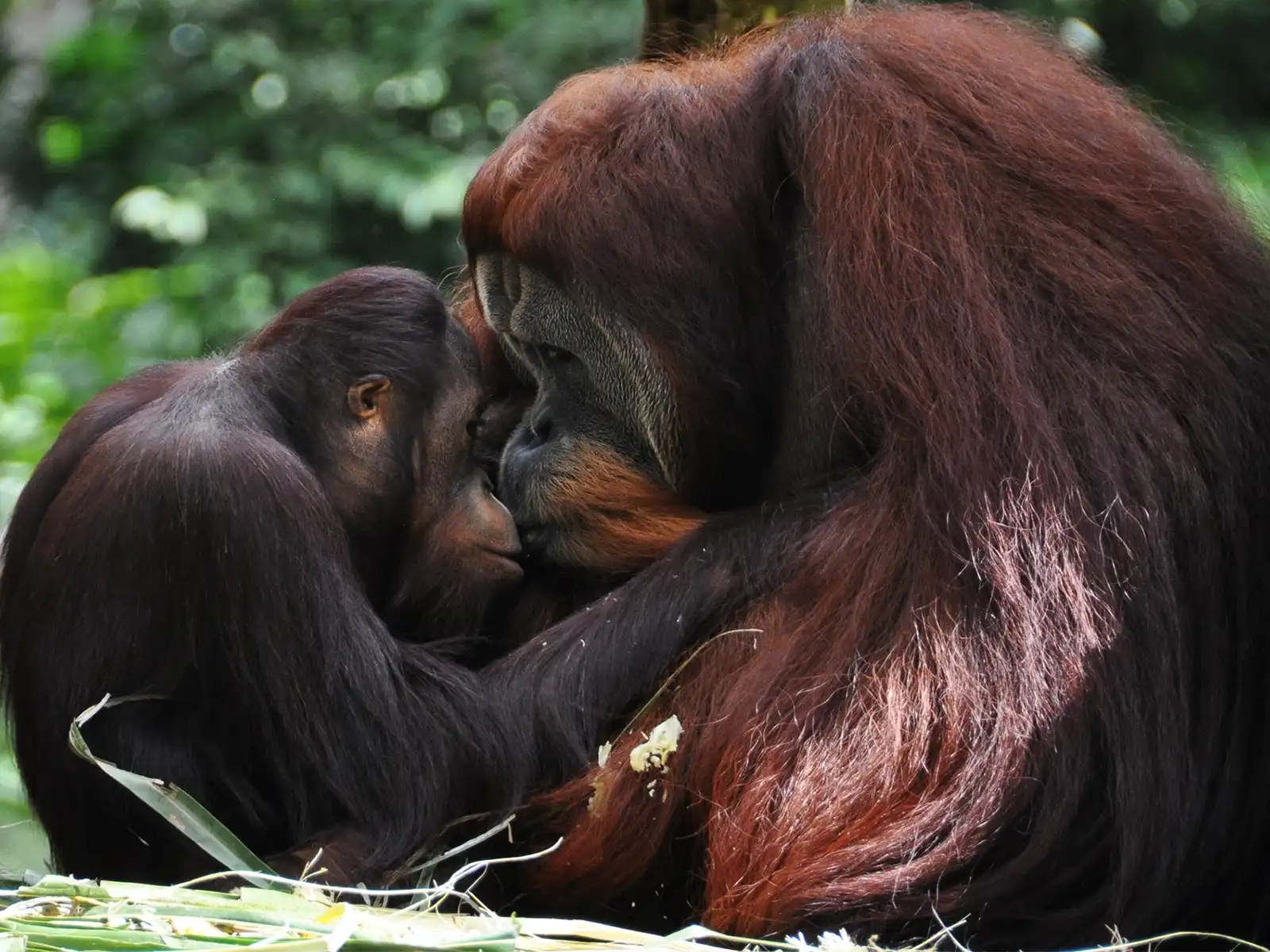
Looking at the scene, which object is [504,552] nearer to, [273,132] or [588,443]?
[588,443]

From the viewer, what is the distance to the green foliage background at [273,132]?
19.4ft

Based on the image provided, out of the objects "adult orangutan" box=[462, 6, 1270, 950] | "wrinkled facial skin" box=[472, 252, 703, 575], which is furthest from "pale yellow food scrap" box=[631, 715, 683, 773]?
"wrinkled facial skin" box=[472, 252, 703, 575]

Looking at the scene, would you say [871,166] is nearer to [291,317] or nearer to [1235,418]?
[1235,418]

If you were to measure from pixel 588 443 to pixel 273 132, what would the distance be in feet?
13.6

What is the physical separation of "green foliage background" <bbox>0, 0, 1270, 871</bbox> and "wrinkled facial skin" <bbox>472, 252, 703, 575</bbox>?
9.36 ft

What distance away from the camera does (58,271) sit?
6.29 metres

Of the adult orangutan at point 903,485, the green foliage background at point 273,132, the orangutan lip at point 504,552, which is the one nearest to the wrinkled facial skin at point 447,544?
the orangutan lip at point 504,552

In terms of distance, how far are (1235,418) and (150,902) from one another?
5.52 feet

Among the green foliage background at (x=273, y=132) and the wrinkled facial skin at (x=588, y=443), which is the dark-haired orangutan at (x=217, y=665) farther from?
the green foliage background at (x=273, y=132)

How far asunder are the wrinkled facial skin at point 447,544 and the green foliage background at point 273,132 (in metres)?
2.87

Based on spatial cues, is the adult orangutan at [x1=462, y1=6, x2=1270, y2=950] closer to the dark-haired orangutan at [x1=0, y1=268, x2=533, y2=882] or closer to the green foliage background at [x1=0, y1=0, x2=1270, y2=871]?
the dark-haired orangutan at [x1=0, y1=268, x2=533, y2=882]

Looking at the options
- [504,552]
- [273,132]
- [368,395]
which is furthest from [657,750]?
[273,132]

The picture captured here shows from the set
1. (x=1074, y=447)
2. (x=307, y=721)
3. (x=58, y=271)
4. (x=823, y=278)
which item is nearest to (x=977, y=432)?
(x=1074, y=447)

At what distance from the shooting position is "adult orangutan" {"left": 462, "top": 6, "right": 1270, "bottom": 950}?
8.04 feet
